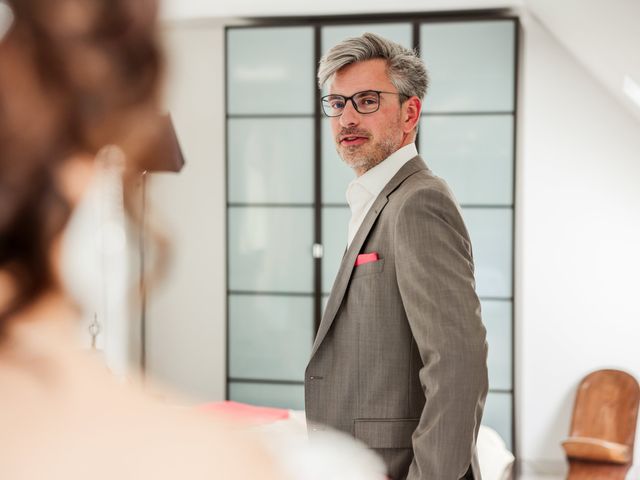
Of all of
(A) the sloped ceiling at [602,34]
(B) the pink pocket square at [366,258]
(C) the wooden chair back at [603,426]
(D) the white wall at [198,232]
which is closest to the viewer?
(B) the pink pocket square at [366,258]

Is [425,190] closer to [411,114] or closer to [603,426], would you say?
[411,114]

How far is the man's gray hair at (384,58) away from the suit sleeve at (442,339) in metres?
0.46

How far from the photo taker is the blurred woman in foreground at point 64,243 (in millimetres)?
330

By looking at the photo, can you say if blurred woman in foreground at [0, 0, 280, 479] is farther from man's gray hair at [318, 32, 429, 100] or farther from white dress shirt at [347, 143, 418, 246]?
man's gray hair at [318, 32, 429, 100]

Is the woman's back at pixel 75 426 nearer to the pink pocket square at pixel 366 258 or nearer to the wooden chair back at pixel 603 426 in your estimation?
the pink pocket square at pixel 366 258

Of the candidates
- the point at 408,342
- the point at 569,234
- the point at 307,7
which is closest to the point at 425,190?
the point at 408,342

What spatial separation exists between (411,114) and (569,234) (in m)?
2.91

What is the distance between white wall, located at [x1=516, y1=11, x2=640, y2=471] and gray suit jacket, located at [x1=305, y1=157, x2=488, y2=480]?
9.75 feet

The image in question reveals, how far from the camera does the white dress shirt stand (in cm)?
167

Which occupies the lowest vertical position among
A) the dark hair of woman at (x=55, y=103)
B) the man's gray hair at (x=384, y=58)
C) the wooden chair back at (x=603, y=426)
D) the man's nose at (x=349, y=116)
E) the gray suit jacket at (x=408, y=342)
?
the wooden chair back at (x=603, y=426)

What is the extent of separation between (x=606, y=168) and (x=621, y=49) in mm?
1126

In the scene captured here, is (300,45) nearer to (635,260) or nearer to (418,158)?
(635,260)

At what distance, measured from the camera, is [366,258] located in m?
1.54

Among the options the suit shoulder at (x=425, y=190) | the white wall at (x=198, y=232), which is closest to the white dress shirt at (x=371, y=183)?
the suit shoulder at (x=425, y=190)
